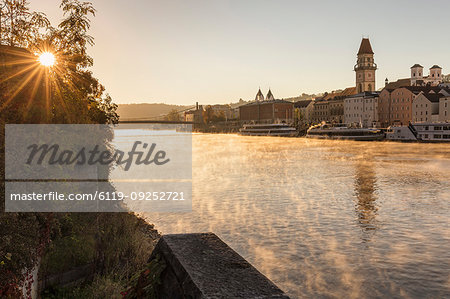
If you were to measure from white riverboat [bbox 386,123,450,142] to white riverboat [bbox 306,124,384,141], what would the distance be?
4.76 meters

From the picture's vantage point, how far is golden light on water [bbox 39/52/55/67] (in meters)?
8.42

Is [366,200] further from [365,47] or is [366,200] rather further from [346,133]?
[365,47]

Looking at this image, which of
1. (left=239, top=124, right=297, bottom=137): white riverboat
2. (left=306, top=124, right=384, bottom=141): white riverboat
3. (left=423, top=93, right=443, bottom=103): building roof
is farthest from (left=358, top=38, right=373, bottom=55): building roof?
(left=306, top=124, right=384, bottom=141): white riverboat

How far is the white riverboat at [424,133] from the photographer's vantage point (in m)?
79.4

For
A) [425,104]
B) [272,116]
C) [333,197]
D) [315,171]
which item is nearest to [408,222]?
[333,197]

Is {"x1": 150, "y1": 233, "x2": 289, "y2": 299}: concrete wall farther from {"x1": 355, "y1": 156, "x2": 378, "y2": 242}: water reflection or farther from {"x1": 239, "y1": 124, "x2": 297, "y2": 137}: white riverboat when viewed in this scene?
{"x1": 239, "y1": 124, "x2": 297, "y2": 137}: white riverboat

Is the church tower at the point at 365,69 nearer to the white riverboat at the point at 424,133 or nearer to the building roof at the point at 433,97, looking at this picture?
the building roof at the point at 433,97

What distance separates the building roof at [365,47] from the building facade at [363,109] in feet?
103

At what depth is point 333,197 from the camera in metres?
23.8

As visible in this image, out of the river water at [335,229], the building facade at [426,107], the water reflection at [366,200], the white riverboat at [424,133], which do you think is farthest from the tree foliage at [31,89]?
the building facade at [426,107]

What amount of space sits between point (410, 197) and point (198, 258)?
22.7 metres

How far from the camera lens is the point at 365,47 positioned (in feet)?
514

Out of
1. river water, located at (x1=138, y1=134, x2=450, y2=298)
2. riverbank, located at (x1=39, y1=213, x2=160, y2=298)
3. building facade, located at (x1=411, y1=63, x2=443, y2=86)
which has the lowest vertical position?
river water, located at (x1=138, y1=134, x2=450, y2=298)

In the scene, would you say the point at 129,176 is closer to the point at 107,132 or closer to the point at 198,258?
the point at 107,132
